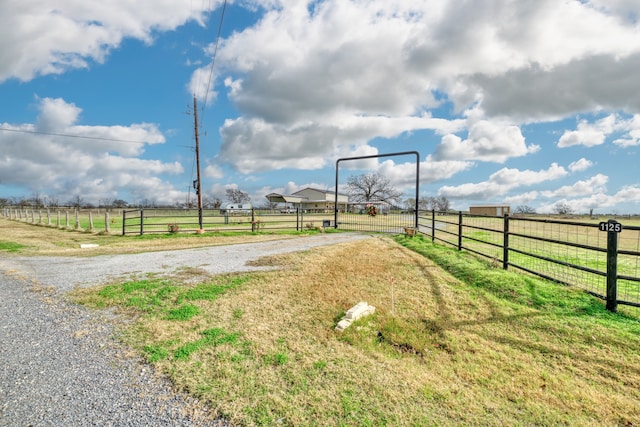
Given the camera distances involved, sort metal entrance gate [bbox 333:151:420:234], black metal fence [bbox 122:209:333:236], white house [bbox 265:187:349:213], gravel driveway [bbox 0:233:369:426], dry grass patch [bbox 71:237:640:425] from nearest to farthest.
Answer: gravel driveway [bbox 0:233:369:426] → dry grass patch [bbox 71:237:640:425] → black metal fence [bbox 122:209:333:236] → metal entrance gate [bbox 333:151:420:234] → white house [bbox 265:187:349:213]

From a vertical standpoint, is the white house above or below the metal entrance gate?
above

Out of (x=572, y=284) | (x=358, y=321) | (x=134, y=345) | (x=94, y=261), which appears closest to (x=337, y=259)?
(x=358, y=321)

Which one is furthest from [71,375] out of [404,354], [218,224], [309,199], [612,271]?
[309,199]

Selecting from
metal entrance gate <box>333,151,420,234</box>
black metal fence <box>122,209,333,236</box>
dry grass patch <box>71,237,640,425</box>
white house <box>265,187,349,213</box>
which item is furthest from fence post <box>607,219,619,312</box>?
white house <box>265,187,349,213</box>

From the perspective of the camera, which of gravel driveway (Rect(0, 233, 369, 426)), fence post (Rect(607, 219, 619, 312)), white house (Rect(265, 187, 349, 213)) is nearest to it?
gravel driveway (Rect(0, 233, 369, 426))

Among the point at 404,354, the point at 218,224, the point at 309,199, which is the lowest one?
the point at 404,354

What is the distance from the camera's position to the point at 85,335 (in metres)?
4.04

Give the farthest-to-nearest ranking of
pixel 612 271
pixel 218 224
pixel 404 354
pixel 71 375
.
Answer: pixel 218 224 < pixel 612 271 < pixel 404 354 < pixel 71 375

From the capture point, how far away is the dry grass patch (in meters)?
2.76

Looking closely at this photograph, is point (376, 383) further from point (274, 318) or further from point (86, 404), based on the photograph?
point (86, 404)

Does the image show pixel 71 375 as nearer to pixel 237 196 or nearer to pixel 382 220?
pixel 382 220

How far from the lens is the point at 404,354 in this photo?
3768 mm

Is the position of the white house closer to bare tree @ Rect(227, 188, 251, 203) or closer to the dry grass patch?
bare tree @ Rect(227, 188, 251, 203)

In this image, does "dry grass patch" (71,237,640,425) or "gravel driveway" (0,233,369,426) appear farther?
"dry grass patch" (71,237,640,425)
